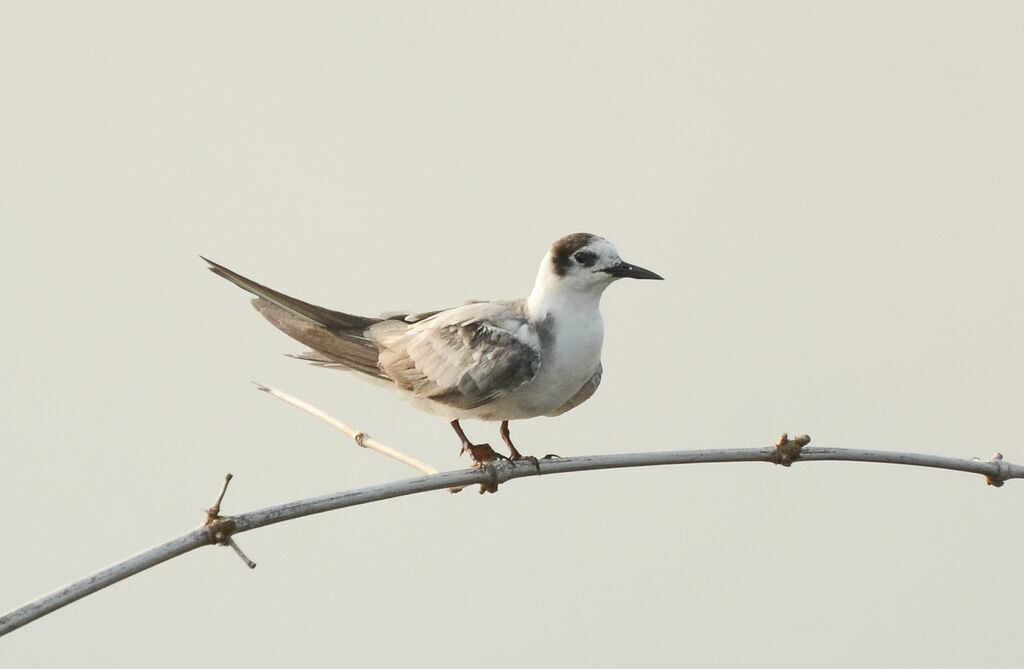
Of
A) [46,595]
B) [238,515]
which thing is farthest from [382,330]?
[46,595]

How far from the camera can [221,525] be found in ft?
11.4

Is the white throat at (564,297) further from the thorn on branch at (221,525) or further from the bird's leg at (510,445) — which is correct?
the thorn on branch at (221,525)

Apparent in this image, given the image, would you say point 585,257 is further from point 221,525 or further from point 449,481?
point 221,525

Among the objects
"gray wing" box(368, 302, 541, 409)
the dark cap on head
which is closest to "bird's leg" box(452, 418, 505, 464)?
"gray wing" box(368, 302, 541, 409)

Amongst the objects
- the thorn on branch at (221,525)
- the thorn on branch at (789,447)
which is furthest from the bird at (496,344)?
the thorn on branch at (221,525)

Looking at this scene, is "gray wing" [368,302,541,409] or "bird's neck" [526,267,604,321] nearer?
"gray wing" [368,302,541,409]

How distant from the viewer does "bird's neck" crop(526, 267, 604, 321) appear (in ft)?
15.8

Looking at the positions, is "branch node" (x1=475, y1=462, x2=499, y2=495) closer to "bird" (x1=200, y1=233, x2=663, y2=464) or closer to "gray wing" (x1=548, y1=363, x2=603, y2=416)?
"bird" (x1=200, y1=233, x2=663, y2=464)

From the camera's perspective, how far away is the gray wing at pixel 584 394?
508 centimetres

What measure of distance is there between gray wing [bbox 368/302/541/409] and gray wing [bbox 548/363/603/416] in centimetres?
44

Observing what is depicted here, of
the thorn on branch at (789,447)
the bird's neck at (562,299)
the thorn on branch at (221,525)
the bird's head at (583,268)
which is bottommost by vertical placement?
the thorn on branch at (221,525)

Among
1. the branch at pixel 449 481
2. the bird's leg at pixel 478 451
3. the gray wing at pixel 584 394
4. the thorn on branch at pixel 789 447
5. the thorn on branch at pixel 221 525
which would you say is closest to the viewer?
the branch at pixel 449 481

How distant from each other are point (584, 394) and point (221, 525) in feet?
6.64

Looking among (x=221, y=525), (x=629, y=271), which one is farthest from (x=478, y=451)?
(x=221, y=525)
